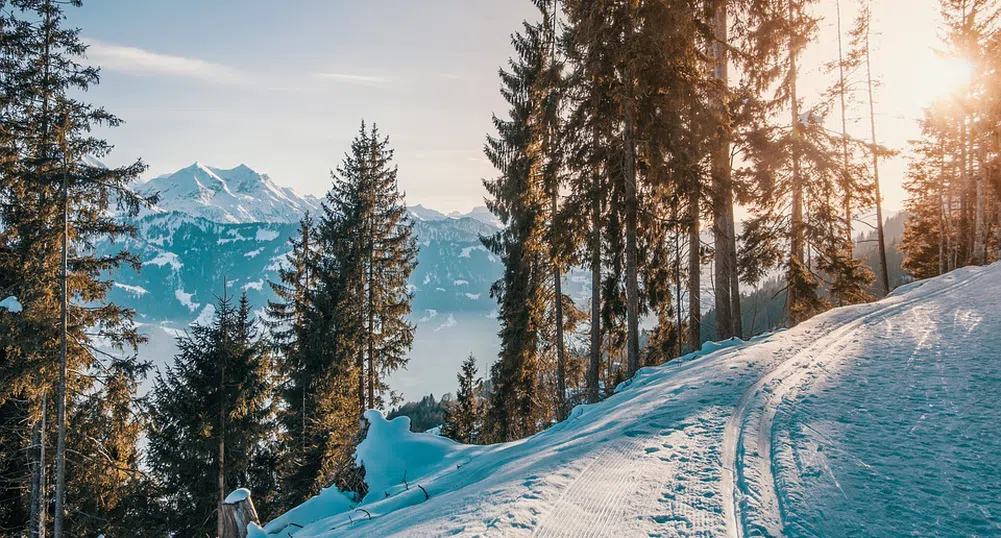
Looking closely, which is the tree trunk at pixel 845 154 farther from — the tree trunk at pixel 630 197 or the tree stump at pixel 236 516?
the tree stump at pixel 236 516

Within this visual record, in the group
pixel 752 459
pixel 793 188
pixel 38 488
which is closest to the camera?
pixel 752 459

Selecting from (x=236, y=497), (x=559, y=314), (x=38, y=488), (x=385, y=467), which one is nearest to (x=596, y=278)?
(x=559, y=314)

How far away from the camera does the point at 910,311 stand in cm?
767

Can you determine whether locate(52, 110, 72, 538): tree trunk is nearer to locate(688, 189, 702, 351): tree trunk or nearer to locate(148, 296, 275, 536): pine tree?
locate(148, 296, 275, 536): pine tree

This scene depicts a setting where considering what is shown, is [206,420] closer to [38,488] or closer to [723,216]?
[38,488]

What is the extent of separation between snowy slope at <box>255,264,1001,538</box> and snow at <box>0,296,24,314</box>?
31.1ft

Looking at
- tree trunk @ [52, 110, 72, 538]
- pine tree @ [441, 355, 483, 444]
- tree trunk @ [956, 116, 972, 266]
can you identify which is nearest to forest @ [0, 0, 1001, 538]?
tree trunk @ [52, 110, 72, 538]

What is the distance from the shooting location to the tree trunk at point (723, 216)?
9984mm

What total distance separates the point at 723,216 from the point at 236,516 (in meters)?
10.9

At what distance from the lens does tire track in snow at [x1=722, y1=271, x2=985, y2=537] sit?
2488 mm

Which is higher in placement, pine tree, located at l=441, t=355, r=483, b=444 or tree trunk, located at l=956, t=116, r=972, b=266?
tree trunk, located at l=956, t=116, r=972, b=266

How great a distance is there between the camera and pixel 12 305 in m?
→ 9.86

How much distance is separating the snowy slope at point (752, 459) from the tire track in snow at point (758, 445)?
0.01 metres

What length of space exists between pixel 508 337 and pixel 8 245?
46.0ft
